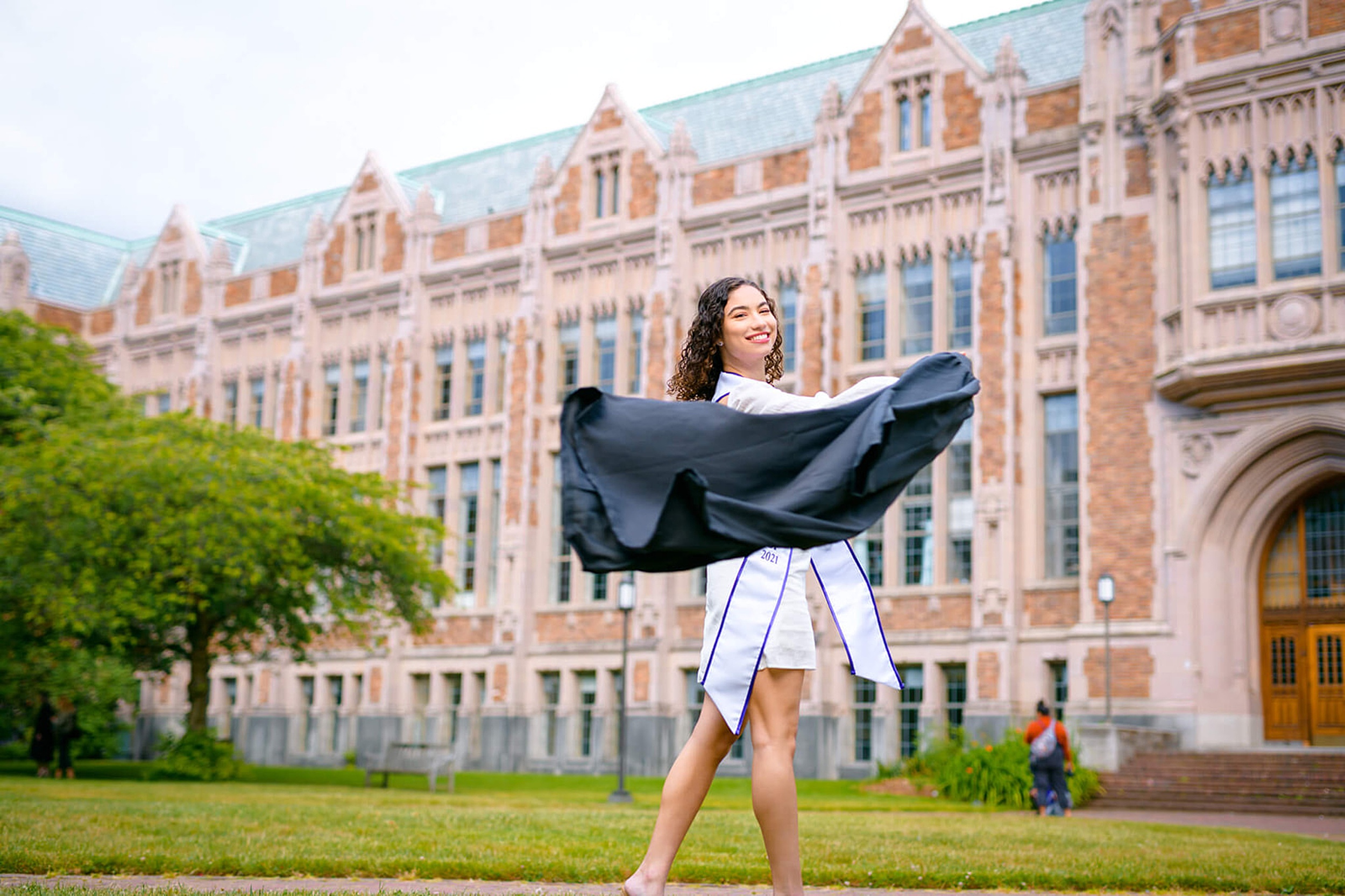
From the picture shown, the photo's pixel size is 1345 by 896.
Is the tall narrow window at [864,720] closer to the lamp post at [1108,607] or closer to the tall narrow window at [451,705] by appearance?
the lamp post at [1108,607]

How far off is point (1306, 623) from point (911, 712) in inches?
308

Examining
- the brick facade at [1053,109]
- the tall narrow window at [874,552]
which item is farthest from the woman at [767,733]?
the brick facade at [1053,109]

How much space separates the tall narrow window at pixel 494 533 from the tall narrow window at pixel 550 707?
269cm

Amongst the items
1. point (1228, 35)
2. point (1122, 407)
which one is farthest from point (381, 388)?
point (1228, 35)

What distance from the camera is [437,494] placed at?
124ft

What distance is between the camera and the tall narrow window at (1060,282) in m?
28.7

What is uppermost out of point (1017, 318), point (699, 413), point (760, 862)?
point (1017, 318)

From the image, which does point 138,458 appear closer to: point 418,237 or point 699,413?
point 418,237

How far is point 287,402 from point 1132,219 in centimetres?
2382

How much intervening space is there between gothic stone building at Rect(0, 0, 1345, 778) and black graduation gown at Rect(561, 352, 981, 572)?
2137 cm

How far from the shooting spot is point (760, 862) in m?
7.94

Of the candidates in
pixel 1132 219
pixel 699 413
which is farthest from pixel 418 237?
pixel 699 413

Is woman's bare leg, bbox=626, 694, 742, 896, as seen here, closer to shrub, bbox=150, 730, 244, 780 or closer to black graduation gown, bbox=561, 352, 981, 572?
black graduation gown, bbox=561, 352, 981, 572

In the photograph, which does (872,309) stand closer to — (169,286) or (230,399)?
(230,399)
